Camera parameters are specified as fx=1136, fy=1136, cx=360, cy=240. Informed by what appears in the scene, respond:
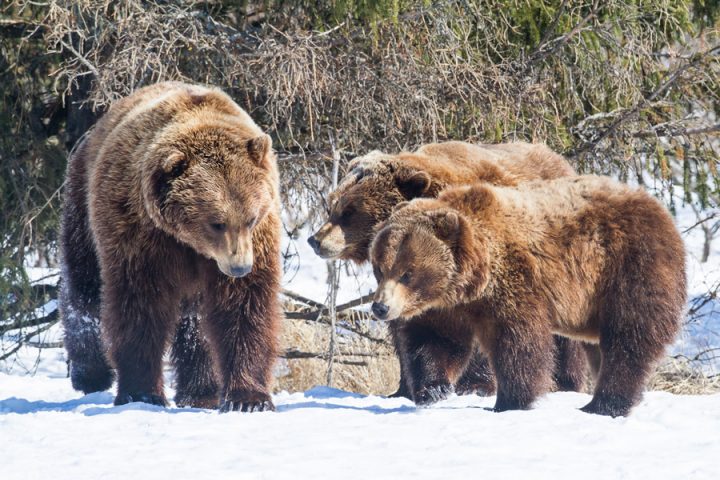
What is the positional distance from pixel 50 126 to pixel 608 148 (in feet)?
17.0

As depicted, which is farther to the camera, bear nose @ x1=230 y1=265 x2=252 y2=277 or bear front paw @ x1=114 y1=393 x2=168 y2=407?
bear front paw @ x1=114 y1=393 x2=168 y2=407

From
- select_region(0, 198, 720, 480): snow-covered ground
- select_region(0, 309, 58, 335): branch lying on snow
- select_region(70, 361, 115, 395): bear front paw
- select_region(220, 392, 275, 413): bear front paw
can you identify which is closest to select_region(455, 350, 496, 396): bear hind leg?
select_region(0, 198, 720, 480): snow-covered ground

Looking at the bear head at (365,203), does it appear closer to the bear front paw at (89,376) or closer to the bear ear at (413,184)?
the bear ear at (413,184)

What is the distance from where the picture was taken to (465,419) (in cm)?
558

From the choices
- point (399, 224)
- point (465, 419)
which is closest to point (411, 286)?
point (399, 224)

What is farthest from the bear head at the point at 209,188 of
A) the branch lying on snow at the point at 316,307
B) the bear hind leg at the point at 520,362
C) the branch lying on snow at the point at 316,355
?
the branch lying on snow at the point at 316,355

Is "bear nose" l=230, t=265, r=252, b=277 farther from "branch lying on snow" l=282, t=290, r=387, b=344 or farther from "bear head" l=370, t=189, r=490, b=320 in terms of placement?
"branch lying on snow" l=282, t=290, r=387, b=344

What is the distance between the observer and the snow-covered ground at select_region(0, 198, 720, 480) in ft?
14.6

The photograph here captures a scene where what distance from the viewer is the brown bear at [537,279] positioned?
603 centimetres

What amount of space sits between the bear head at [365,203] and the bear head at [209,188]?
80 cm

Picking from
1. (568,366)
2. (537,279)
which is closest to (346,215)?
(537,279)

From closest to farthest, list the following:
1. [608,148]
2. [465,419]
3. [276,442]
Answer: [276,442], [465,419], [608,148]

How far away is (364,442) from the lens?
16.5ft

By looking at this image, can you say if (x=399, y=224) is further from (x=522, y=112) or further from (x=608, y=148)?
(x=608, y=148)
